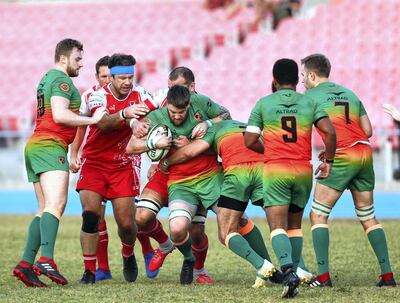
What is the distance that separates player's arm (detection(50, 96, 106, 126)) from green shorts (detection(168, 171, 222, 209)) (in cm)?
96

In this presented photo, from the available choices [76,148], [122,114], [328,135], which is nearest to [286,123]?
[328,135]

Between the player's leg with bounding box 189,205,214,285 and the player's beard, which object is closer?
the player's beard

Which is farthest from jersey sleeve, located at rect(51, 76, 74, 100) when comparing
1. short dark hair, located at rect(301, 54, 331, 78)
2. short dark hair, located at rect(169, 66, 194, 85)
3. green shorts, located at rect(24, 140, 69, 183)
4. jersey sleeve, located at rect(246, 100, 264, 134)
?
short dark hair, located at rect(301, 54, 331, 78)

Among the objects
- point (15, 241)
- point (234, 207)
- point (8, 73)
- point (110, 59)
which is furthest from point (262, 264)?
point (8, 73)

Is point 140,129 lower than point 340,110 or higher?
lower

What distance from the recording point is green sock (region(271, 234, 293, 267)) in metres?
8.38

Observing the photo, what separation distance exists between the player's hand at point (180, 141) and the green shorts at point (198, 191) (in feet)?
1.18

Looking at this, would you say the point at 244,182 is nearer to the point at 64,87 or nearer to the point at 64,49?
the point at 64,87

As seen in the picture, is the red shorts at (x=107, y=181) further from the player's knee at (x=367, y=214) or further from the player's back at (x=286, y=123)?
the player's knee at (x=367, y=214)

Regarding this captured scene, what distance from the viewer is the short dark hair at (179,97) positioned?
912 centimetres

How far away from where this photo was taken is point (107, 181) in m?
10.1

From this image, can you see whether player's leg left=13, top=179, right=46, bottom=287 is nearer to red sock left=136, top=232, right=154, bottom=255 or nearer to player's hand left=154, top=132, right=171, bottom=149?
red sock left=136, top=232, right=154, bottom=255

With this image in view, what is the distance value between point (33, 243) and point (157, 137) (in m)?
1.60

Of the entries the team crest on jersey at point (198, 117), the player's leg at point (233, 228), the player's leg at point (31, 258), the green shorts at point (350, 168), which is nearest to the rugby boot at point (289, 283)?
the player's leg at point (233, 228)
